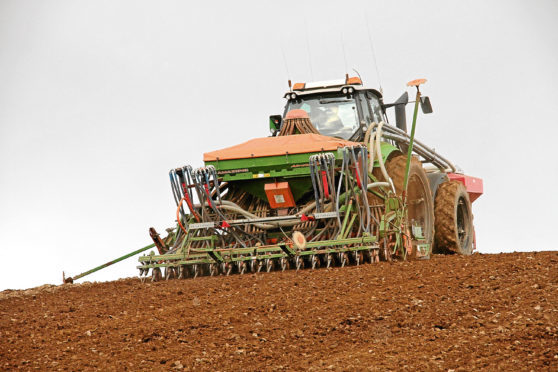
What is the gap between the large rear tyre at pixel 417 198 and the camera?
9.96 meters

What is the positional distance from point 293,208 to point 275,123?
7.50 feet

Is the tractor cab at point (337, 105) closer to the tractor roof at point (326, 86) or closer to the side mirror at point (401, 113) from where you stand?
the tractor roof at point (326, 86)

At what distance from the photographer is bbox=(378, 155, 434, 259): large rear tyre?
996 centimetres

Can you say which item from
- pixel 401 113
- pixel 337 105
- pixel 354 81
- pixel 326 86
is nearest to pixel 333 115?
pixel 337 105

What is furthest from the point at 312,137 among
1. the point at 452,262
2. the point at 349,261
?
the point at 452,262

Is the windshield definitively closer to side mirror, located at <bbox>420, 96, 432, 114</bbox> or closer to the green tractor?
the green tractor

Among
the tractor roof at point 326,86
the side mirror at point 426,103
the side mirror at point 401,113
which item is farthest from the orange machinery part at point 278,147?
the side mirror at point 401,113

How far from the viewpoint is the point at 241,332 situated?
617 centimetres

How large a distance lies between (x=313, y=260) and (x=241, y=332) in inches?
106

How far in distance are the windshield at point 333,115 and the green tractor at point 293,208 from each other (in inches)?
16.5

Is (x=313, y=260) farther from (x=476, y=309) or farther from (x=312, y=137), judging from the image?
(x=476, y=309)

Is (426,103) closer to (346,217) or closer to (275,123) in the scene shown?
(275,123)

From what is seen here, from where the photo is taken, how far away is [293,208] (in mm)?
9641

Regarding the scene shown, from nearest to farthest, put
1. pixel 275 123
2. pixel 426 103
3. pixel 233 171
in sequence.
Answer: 1. pixel 233 171
2. pixel 426 103
3. pixel 275 123
